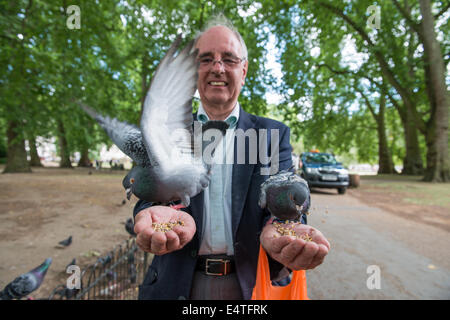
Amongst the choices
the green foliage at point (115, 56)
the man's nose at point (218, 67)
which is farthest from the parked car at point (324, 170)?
the man's nose at point (218, 67)

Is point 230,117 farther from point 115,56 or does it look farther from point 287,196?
point 115,56

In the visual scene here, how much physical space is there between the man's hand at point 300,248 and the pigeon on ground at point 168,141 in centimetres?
35

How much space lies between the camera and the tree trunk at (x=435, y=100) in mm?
5657

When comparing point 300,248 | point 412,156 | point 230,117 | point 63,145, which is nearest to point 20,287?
point 230,117

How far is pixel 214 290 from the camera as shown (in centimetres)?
126

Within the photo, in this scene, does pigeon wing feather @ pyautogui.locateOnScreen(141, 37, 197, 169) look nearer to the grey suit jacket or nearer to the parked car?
the grey suit jacket

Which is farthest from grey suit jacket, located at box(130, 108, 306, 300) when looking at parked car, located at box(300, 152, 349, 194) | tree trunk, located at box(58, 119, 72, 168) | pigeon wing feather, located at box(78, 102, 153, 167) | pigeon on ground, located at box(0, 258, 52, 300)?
tree trunk, located at box(58, 119, 72, 168)

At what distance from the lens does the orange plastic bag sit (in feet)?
3.35

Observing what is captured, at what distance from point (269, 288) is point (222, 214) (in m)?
0.40

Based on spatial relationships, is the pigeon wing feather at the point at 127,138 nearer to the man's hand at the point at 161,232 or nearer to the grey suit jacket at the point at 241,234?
the man's hand at the point at 161,232

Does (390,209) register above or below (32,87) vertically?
below
